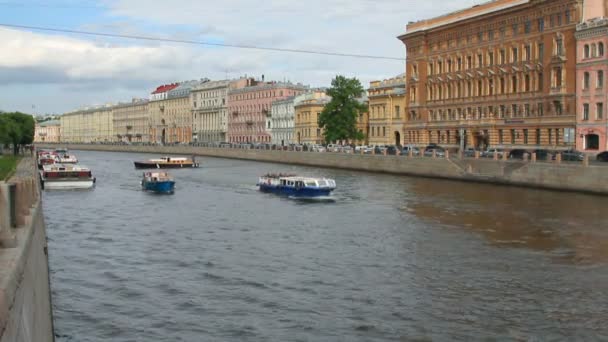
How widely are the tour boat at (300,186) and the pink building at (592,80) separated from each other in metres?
24.1

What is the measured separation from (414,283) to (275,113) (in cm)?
11067

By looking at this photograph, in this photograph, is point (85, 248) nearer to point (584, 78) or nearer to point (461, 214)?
point (461, 214)

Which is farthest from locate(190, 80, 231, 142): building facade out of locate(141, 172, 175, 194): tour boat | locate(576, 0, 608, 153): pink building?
locate(141, 172, 175, 194): tour boat

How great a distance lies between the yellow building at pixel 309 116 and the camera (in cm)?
11282

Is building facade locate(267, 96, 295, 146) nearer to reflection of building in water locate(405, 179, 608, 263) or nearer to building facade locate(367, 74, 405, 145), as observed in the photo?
building facade locate(367, 74, 405, 145)

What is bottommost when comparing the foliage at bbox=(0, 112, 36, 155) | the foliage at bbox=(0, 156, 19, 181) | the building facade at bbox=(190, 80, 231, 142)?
the foliage at bbox=(0, 156, 19, 181)

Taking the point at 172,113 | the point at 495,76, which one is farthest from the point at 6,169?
the point at 172,113

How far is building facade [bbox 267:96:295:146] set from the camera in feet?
401

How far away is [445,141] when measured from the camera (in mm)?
78000

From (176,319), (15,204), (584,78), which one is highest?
(584,78)

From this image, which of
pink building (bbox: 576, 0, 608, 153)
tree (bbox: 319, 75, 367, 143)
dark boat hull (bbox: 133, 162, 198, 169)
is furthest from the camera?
tree (bbox: 319, 75, 367, 143)

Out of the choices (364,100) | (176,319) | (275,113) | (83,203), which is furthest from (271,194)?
(275,113)

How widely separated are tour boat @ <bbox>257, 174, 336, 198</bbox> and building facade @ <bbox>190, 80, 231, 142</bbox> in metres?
106

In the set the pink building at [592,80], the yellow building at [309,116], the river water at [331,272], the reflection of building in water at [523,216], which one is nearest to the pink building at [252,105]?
the yellow building at [309,116]
